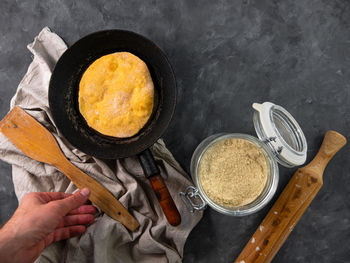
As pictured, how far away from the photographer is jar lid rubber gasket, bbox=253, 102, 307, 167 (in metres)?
1.13

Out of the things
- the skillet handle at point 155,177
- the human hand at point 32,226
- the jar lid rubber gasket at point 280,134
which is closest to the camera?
the human hand at point 32,226

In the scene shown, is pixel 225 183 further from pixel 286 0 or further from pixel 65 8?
pixel 65 8

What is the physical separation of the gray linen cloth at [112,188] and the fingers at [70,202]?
15 cm

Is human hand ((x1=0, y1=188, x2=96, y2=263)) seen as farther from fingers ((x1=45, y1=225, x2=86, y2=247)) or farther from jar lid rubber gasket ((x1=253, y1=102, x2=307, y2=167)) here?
jar lid rubber gasket ((x1=253, y1=102, x2=307, y2=167))

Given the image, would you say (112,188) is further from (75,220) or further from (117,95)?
(117,95)

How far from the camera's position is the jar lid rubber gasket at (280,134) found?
1.13m

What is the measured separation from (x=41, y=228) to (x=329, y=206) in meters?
1.32

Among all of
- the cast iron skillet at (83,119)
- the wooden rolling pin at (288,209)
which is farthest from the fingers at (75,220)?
the wooden rolling pin at (288,209)

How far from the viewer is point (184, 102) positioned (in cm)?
145

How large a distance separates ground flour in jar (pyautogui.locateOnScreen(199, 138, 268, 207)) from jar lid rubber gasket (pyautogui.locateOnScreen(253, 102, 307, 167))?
0.08 m

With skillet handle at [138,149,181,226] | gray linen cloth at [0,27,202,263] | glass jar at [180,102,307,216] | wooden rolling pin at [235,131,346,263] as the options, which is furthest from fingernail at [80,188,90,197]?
wooden rolling pin at [235,131,346,263]

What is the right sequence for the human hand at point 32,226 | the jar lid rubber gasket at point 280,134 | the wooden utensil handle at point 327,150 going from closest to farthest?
the human hand at point 32,226, the jar lid rubber gasket at point 280,134, the wooden utensil handle at point 327,150

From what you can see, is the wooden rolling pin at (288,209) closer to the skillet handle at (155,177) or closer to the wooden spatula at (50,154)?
the skillet handle at (155,177)

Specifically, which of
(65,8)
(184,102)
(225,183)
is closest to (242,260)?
(225,183)
